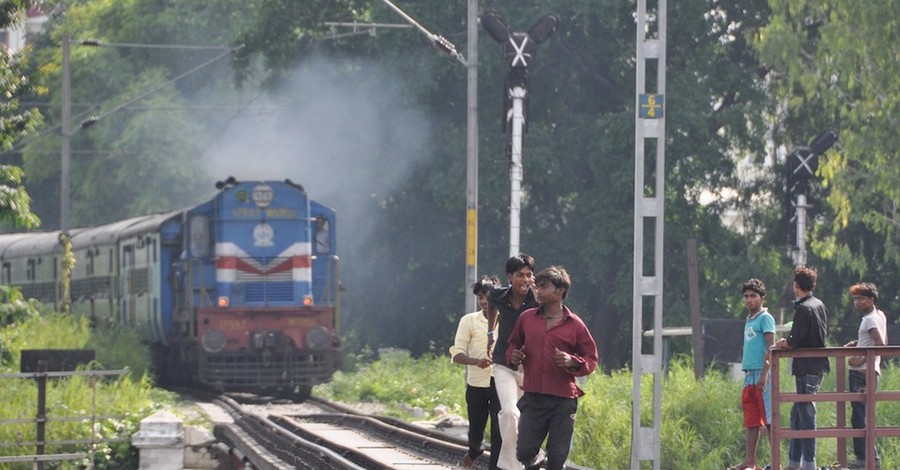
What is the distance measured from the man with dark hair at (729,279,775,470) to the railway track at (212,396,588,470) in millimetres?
2111

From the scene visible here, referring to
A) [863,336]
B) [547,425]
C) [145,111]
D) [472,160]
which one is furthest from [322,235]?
[145,111]

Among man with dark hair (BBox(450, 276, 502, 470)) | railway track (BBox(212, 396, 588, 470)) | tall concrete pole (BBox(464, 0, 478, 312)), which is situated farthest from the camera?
tall concrete pole (BBox(464, 0, 478, 312))

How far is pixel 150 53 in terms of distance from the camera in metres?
55.5

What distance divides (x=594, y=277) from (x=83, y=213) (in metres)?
23.2

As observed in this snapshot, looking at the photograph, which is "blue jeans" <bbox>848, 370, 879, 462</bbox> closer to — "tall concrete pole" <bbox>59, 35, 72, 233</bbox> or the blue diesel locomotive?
the blue diesel locomotive

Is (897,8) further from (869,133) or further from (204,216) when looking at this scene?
(204,216)

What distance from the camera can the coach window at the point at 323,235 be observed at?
93.7 ft

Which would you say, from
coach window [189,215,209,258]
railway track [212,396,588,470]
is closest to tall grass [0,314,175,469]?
railway track [212,396,588,470]

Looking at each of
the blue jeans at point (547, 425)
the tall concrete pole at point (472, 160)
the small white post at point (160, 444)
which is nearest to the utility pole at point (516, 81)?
the tall concrete pole at point (472, 160)

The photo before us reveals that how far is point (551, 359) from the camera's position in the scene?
34.7 feet

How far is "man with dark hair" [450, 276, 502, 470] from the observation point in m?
12.2

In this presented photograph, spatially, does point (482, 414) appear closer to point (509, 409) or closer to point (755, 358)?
point (509, 409)

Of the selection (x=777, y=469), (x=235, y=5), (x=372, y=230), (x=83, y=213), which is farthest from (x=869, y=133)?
(x=83, y=213)

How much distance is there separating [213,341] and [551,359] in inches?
667
